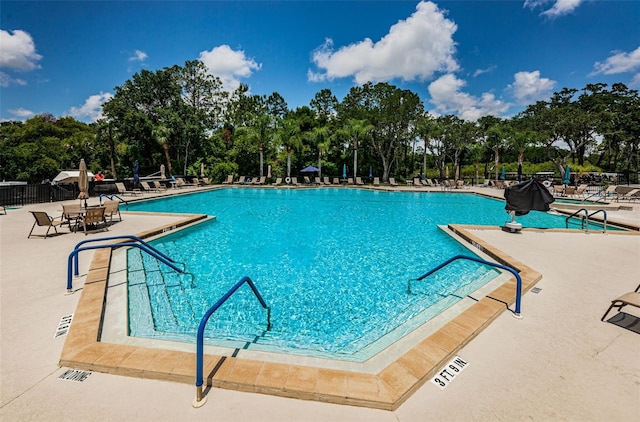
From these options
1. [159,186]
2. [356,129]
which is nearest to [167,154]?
[159,186]

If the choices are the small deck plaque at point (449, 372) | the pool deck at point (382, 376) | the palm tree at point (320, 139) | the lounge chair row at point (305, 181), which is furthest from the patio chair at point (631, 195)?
the palm tree at point (320, 139)

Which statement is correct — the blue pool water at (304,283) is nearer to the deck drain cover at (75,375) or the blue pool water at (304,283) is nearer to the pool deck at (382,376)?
the pool deck at (382,376)

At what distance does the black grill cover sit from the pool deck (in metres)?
4.29

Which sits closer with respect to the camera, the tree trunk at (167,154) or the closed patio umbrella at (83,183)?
the closed patio umbrella at (83,183)

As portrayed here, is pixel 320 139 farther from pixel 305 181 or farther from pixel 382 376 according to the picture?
pixel 382 376

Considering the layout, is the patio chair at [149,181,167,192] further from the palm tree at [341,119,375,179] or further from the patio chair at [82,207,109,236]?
the palm tree at [341,119,375,179]

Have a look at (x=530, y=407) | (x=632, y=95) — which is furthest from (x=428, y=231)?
(x=632, y=95)

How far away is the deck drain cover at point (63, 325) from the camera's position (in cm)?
331

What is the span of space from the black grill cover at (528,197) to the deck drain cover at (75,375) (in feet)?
31.9

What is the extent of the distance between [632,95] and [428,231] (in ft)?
147

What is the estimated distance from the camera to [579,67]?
32.4 metres

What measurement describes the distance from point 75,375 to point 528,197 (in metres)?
9.92

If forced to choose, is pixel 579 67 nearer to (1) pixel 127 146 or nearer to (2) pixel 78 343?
(2) pixel 78 343

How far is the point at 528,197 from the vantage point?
8125 millimetres
